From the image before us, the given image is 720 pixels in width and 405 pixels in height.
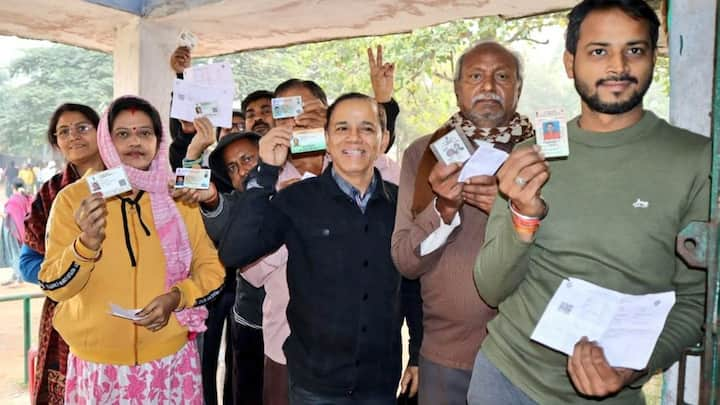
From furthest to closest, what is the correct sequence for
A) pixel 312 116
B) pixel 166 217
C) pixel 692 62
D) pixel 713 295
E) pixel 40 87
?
pixel 40 87 → pixel 312 116 → pixel 166 217 → pixel 692 62 → pixel 713 295

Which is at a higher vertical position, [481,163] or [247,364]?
[481,163]

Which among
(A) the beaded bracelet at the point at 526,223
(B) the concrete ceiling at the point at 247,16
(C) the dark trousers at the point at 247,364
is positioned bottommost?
(C) the dark trousers at the point at 247,364

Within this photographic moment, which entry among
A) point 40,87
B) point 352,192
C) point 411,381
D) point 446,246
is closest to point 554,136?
point 446,246

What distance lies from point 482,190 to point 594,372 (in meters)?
0.90

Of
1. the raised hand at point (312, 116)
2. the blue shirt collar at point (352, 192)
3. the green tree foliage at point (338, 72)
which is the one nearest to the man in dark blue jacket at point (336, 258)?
the blue shirt collar at point (352, 192)

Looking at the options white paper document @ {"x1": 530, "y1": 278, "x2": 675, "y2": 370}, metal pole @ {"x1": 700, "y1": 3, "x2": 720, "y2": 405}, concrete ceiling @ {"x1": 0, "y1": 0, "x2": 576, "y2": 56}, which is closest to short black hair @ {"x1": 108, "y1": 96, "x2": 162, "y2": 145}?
concrete ceiling @ {"x1": 0, "y1": 0, "x2": 576, "y2": 56}

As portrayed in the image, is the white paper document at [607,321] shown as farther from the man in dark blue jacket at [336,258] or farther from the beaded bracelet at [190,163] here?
the beaded bracelet at [190,163]

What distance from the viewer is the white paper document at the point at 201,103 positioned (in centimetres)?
334

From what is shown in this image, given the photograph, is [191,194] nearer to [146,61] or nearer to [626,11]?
[626,11]

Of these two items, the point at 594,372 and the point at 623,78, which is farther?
the point at 623,78

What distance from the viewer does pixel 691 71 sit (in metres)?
2.19

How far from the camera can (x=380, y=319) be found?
8.42 ft

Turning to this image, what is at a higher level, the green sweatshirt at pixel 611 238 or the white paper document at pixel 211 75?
the white paper document at pixel 211 75

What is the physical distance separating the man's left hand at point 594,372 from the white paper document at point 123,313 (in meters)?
1.89
